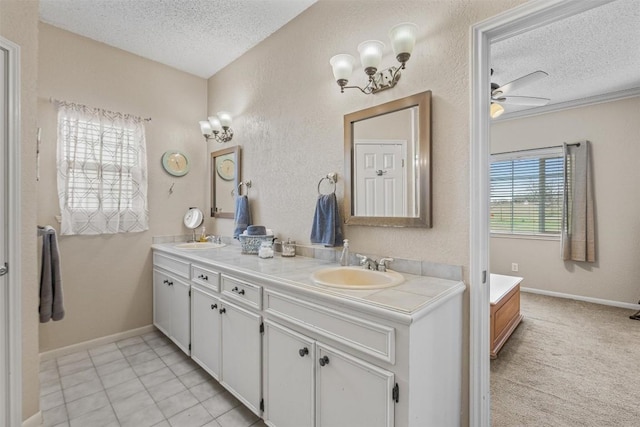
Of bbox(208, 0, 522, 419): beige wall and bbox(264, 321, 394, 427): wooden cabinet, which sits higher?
bbox(208, 0, 522, 419): beige wall

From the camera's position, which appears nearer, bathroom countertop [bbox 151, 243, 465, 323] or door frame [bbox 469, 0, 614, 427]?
bathroom countertop [bbox 151, 243, 465, 323]

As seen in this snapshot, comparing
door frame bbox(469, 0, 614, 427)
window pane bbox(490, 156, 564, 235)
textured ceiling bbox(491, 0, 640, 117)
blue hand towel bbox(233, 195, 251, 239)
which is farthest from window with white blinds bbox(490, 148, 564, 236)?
blue hand towel bbox(233, 195, 251, 239)

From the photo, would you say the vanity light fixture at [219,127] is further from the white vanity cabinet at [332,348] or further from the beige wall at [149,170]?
the white vanity cabinet at [332,348]

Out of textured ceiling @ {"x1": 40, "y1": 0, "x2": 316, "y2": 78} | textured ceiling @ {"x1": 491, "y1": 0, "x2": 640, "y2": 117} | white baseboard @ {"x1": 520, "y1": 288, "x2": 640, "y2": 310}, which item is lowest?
white baseboard @ {"x1": 520, "y1": 288, "x2": 640, "y2": 310}

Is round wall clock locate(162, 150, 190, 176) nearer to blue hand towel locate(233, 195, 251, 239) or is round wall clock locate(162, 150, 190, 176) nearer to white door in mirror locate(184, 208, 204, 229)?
white door in mirror locate(184, 208, 204, 229)

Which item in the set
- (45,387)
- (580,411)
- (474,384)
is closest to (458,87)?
(474,384)

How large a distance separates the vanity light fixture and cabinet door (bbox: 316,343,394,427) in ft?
7.88

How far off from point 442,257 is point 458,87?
0.88 meters

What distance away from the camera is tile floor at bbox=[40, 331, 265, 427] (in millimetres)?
1726

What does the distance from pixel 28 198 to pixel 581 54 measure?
445 centimetres

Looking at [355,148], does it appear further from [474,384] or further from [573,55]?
[573,55]

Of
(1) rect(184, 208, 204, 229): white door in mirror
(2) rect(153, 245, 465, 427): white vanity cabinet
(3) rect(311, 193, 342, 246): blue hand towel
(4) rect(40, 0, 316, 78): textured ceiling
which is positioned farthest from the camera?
(1) rect(184, 208, 204, 229): white door in mirror

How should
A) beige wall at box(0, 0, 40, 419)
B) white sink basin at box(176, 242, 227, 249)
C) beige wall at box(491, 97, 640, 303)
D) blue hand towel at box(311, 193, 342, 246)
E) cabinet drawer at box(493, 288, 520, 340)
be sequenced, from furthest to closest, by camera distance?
beige wall at box(491, 97, 640, 303) → white sink basin at box(176, 242, 227, 249) → cabinet drawer at box(493, 288, 520, 340) → blue hand towel at box(311, 193, 342, 246) → beige wall at box(0, 0, 40, 419)

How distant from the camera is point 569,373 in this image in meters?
2.17
